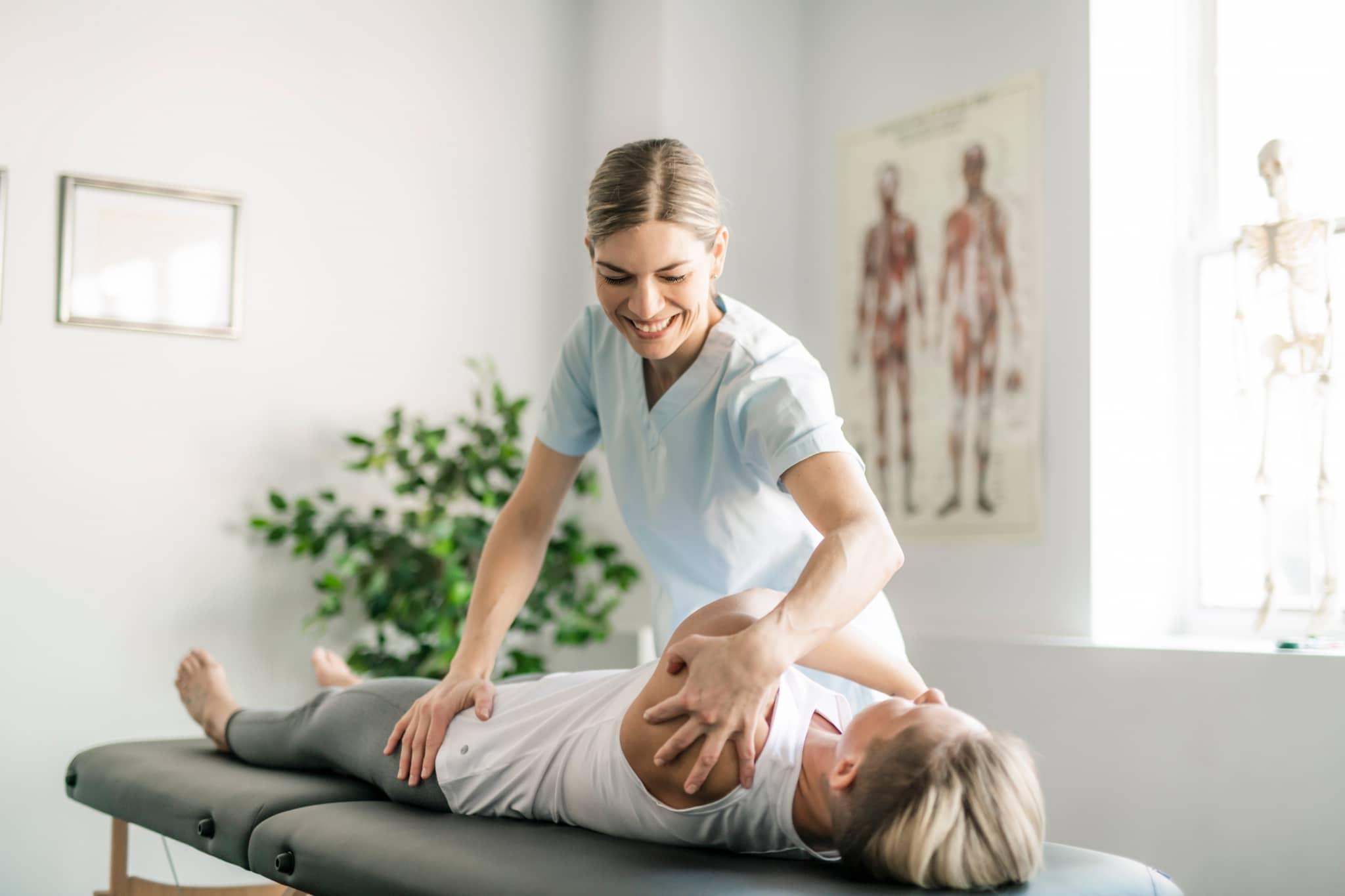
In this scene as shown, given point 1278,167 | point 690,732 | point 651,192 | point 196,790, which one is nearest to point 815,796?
point 690,732

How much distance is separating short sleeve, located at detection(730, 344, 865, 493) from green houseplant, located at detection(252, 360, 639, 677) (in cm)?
163

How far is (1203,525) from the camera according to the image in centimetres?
298

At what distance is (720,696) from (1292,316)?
5.95 feet

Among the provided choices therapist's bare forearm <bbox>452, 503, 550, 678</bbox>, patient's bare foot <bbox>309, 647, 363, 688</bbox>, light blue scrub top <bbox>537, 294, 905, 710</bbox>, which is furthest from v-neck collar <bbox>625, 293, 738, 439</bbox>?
patient's bare foot <bbox>309, 647, 363, 688</bbox>

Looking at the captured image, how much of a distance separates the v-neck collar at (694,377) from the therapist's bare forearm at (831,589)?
1.34ft

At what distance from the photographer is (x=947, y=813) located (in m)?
1.27

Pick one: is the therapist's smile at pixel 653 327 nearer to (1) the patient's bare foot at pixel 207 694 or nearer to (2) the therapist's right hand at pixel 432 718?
(2) the therapist's right hand at pixel 432 718

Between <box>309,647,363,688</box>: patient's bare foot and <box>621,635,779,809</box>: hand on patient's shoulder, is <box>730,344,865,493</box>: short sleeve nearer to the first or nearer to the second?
<box>621,635,779,809</box>: hand on patient's shoulder

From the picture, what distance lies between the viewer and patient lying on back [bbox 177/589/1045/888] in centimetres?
129

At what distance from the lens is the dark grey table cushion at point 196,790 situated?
5.83 ft

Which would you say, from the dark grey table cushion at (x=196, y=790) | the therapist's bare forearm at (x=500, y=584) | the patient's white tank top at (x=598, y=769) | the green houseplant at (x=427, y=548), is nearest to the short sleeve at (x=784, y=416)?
the patient's white tank top at (x=598, y=769)

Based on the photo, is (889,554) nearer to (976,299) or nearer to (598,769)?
(598,769)

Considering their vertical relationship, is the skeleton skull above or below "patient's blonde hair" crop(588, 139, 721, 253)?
above

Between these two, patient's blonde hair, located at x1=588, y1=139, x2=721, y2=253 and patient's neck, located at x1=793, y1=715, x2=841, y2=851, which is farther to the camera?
patient's blonde hair, located at x1=588, y1=139, x2=721, y2=253
